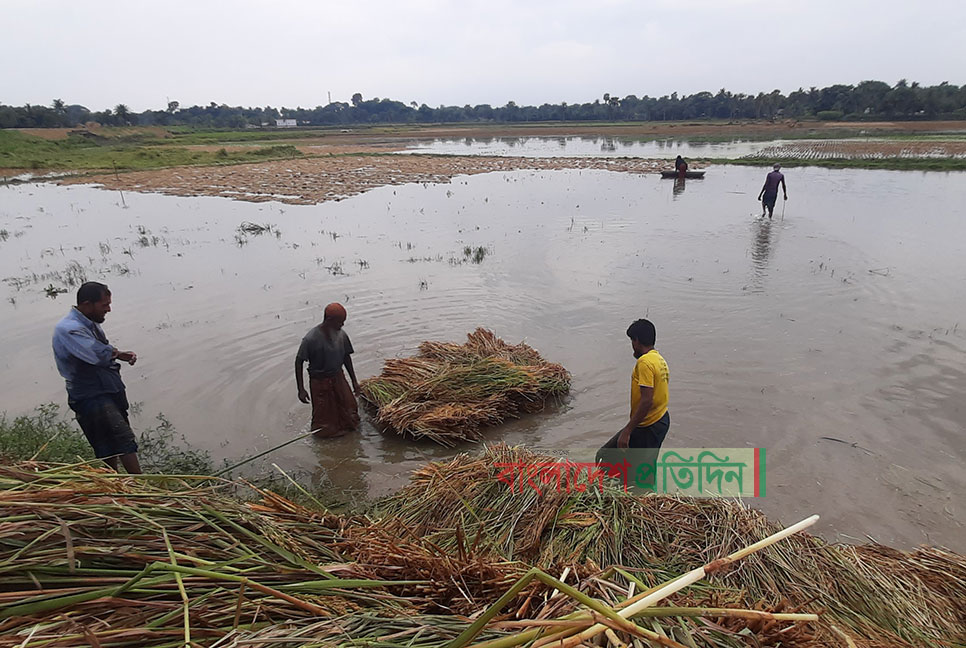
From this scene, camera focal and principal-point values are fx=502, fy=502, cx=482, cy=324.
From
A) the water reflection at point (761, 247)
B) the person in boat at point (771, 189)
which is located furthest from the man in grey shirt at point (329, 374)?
the person in boat at point (771, 189)

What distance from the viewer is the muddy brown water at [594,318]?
4934 millimetres

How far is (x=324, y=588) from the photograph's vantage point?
1609mm

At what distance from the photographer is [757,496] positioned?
14.3 ft

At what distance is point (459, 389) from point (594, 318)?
356 centimetres

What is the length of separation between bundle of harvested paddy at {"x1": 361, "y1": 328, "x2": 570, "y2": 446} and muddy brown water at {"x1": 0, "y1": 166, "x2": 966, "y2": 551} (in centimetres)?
25

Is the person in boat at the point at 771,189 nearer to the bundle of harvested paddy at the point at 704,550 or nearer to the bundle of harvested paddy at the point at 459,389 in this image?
the bundle of harvested paddy at the point at 459,389

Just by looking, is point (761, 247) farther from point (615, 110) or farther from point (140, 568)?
point (615, 110)

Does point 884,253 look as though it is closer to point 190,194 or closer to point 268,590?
point 268,590

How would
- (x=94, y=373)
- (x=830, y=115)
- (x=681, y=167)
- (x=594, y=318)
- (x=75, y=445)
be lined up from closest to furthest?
(x=94, y=373)
(x=75, y=445)
(x=594, y=318)
(x=681, y=167)
(x=830, y=115)

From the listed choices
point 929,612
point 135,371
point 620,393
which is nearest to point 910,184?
point 620,393

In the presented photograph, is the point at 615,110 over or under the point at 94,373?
over

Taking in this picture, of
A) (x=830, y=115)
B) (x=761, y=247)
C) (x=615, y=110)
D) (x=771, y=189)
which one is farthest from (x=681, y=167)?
(x=615, y=110)

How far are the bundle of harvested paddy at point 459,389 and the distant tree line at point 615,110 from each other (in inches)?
2957

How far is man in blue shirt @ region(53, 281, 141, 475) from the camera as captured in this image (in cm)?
368
